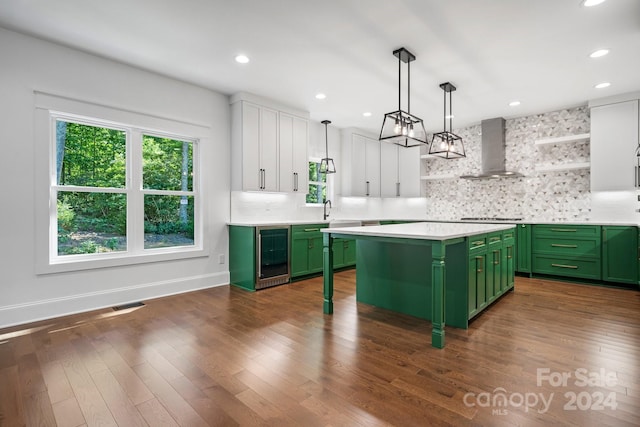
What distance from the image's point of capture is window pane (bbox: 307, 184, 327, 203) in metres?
6.25

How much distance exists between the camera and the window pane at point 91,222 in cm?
345

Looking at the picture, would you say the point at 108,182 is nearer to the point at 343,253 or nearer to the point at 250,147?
the point at 250,147

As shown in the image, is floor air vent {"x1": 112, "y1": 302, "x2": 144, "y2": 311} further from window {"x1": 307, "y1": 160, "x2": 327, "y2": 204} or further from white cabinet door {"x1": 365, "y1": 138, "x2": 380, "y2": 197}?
white cabinet door {"x1": 365, "y1": 138, "x2": 380, "y2": 197}

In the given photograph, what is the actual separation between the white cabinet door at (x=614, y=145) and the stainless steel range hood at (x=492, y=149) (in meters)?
1.16

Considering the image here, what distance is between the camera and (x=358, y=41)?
3191mm

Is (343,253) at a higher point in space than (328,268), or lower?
lower

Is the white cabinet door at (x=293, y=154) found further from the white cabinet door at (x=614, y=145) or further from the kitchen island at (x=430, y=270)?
the white cabinet door at (x=614, y=145)

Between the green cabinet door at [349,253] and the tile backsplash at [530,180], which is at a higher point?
the tile backsplash at [530,180]

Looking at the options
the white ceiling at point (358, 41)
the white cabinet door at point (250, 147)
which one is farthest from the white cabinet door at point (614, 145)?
the white cabinet door at point (250, 147)

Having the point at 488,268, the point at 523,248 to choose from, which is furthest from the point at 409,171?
the point at 488,268

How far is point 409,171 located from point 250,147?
150 inches

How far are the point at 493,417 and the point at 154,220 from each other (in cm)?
404

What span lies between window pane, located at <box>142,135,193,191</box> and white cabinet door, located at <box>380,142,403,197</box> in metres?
4.06

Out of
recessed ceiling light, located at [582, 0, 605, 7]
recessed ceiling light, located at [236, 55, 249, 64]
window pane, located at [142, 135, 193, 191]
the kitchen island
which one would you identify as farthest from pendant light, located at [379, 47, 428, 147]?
window pane, located at [142, 135, 193, 191]
